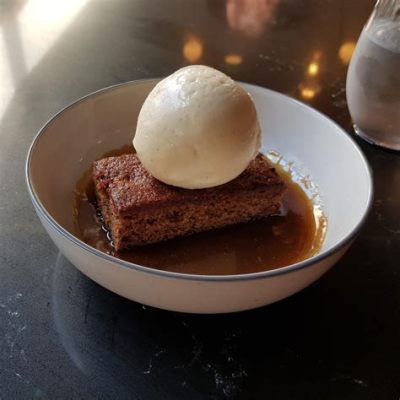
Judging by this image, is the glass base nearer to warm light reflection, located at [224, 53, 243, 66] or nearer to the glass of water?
the glass of water

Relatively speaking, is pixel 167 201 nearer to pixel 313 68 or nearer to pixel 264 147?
pixel 264 147

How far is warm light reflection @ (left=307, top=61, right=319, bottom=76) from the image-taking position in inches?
55.9

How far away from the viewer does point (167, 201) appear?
0.87 meters

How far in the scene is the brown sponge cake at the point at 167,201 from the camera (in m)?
0.85

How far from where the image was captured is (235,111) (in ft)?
2.73

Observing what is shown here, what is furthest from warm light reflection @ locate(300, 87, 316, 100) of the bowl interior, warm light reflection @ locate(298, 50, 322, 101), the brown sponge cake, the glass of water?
the brown sponge cake

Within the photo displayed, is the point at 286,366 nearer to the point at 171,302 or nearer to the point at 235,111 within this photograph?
the point at 171,302

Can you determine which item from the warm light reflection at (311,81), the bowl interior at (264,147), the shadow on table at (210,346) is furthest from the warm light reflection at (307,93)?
the shadow on table at (210,346)

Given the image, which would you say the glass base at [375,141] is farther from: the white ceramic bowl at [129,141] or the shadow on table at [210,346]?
the shadow on table at [210,346]

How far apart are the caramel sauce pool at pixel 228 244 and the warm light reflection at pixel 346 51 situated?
68 centimetres

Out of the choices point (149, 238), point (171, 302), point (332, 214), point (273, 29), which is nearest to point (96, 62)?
point (273, 29)

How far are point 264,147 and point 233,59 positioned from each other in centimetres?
45

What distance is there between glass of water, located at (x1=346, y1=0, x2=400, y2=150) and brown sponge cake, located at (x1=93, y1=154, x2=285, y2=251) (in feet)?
1.08

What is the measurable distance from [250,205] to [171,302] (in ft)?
1.10
